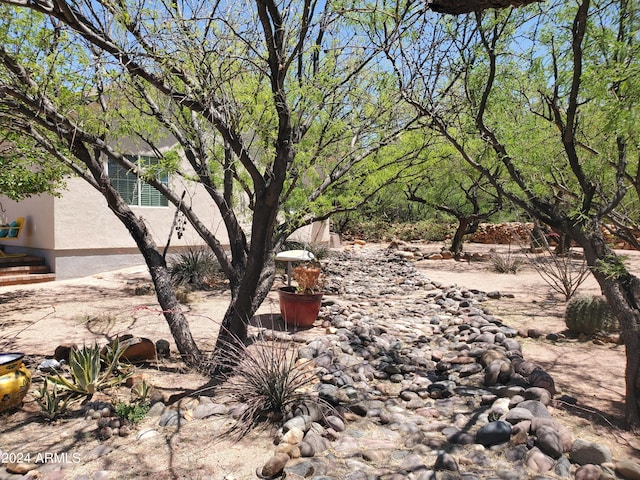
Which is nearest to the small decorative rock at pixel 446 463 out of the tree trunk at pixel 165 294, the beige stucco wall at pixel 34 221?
the tree trunk at pixel 165 294

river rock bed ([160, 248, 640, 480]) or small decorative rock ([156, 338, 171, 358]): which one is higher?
small decorative rock ([156, 338, 171, 358])

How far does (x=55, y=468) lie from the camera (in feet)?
9.01

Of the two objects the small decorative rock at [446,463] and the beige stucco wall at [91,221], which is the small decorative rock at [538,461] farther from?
the beige stucco wall at [91,221]

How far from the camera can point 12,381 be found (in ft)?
11.3

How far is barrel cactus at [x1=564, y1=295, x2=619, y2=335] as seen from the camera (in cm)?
602

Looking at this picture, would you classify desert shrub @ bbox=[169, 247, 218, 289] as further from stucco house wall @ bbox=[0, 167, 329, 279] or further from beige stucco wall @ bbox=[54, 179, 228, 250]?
stucco house wall @ bbox=[0, 167, 329, 279]

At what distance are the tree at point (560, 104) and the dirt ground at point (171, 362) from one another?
2.46 ft

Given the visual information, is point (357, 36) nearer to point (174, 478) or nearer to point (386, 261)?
point (174, 478)

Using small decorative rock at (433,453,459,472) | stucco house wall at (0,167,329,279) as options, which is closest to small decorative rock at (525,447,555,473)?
small decorative rock at (433,453,459,472)

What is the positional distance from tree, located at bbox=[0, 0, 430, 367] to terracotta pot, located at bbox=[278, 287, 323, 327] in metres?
1.42

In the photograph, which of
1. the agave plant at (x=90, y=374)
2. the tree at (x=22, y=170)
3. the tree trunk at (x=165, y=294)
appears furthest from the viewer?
the tree at (x=22, y=170)

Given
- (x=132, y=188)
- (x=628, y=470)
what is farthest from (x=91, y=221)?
(x=628, y=470)

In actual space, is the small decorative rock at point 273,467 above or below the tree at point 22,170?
below

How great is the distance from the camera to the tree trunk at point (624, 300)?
11.0 feet
